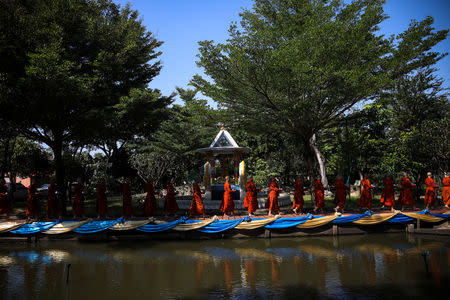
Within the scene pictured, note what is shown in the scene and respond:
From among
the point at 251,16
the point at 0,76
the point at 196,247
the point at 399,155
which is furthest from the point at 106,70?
the point at 399,155

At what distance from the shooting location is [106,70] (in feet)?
51.8

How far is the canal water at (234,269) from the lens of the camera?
263 inches

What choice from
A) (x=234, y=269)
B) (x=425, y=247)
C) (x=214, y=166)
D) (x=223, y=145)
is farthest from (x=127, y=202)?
(x=425, y=247)

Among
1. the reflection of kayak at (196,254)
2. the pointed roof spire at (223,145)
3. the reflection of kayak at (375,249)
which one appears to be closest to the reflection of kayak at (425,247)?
the reflection of kayak at (375,249)

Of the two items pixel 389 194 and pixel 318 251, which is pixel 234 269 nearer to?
pixel 318 251

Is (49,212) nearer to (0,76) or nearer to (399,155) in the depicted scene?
(0,76)

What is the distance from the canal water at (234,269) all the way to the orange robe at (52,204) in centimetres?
211

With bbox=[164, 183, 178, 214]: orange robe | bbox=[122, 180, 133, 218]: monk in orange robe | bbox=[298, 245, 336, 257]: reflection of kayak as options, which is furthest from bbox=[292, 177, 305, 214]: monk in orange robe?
bbox=[122, 180, 133, 218]: monk in orange robe

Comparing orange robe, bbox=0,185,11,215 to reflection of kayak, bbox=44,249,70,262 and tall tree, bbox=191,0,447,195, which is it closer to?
reflection of kayak, bbox=44,249,70,262

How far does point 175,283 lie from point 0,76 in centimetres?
1103

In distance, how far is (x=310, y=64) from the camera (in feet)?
45.8

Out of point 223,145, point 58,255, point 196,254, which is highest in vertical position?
point 223,145

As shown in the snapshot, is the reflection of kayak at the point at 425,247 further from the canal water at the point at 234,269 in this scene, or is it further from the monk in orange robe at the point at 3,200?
the monk in orange robe at the point at 3,200

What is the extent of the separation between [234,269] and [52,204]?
31.1 ft
